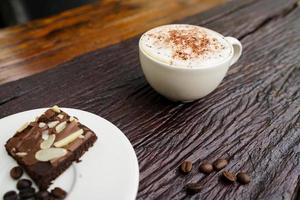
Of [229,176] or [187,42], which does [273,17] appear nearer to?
[187,42]

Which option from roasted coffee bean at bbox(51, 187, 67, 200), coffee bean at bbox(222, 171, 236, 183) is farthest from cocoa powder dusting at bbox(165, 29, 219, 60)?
roasted coffee bean at bbox(51, 187, 67, 200)

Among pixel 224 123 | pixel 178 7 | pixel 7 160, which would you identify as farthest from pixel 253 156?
pixel 178 7

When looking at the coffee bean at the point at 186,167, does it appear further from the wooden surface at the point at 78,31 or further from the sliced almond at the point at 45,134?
the wooden surface at the point at 78,31

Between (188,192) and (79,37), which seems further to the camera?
(79,37)

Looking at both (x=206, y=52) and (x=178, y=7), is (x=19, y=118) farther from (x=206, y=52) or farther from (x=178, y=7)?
(x=178, y=7)

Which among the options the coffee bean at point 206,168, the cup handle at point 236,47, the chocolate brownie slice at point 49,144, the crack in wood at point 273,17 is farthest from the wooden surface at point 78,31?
the coffee bean at point 206,168

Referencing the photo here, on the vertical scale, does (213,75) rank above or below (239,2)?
above
